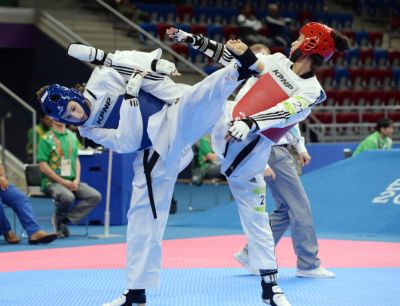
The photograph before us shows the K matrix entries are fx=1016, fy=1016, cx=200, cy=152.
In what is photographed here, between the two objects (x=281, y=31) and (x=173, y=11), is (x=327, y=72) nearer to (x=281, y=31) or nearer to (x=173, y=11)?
(x=281, y=31)

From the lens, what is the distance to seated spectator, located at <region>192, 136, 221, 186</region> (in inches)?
577

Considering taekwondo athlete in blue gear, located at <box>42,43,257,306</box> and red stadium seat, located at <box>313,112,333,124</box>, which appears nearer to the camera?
taekwondo athlete in blue gear, located at <box>42,43,257,306</box>

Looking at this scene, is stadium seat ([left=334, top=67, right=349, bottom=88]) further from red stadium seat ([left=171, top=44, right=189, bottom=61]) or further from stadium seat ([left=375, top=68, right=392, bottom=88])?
red stadium seat ([left=171, top=44, right=189, bottom=61])

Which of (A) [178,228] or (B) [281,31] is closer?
(A) [178,228]

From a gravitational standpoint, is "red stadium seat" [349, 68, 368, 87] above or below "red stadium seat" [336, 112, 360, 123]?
above

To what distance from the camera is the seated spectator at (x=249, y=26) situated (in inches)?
849

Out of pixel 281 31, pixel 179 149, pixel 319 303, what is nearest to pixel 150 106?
pixel 179 149

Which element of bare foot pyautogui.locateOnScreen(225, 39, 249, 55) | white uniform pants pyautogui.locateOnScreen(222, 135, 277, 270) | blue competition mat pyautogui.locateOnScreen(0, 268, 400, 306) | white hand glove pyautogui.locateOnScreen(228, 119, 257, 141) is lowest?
blue competition mat pyautogui.locateOnScreen(0, 268, 400, 306)

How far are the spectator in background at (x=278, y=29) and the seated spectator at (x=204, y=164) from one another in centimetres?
756

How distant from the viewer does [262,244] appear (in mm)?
6797

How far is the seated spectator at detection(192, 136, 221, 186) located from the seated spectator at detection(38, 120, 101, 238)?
10.5 ft

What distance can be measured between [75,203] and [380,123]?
5784 mm

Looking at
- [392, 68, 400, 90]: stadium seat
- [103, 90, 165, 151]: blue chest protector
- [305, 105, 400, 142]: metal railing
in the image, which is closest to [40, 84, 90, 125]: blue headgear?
[103, 90, 165, 151]: blue chest protector

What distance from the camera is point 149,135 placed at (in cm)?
636
